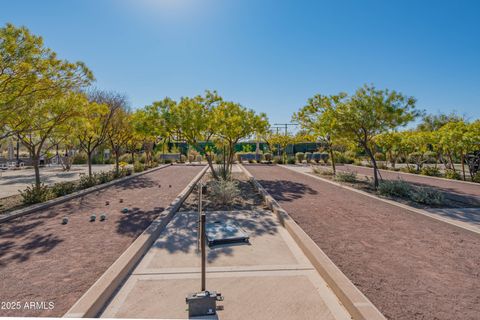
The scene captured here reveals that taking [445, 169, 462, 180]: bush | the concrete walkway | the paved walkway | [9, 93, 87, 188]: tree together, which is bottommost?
the concrete walkway

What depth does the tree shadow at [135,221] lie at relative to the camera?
5270 mm

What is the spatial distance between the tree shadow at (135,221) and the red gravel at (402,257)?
3.67m

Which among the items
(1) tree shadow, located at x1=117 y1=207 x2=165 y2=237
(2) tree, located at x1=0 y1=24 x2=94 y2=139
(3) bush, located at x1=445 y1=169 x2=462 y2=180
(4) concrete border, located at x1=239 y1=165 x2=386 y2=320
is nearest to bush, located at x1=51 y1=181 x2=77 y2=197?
(2) tree, located at x1=0 y1=24 x2=94 y2=139

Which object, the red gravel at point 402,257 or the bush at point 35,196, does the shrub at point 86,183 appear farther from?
the red gravel at point 402,257

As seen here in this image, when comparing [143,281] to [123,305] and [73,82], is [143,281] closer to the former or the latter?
[123,305]

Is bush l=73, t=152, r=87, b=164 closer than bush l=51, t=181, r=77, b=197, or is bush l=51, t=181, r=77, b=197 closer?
bush l=51, t=181, r=77, b=197

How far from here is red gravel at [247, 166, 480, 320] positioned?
9.22 ft

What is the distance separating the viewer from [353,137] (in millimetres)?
11516

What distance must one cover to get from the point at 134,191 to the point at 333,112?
934 centimetres

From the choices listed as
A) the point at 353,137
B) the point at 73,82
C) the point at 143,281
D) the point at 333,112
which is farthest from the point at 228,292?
the point at 353,137

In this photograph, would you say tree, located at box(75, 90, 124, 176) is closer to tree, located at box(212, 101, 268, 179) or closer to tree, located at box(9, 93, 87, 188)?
tree, located at box(9, 93, 87, 188)

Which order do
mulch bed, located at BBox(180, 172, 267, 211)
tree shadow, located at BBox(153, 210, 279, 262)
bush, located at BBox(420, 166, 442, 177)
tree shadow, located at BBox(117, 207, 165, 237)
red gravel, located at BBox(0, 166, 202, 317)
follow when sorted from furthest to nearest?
bush, located at BBox(420, 166, 442, 177) → mulch bed, located at BBox(180, 172, 267, 211) → tree shadow, located at BBox(117, 207, 165, 237) → tree shadow, located at BBox(153, 210, 279, 262) → red gravel, located at BBox(0, 166, 202, 317)

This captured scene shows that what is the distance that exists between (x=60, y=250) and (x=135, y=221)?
1823mm

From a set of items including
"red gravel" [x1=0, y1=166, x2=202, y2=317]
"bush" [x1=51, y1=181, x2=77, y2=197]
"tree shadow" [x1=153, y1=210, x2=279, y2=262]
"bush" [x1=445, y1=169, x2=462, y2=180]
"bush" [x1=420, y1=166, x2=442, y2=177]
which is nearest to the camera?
"red gravel" [x1=0, y1=166, x2=202, y2=317]
